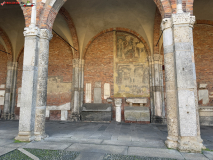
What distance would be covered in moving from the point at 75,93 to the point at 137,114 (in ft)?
11.9

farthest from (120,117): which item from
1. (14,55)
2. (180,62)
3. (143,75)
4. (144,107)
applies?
(14,55)

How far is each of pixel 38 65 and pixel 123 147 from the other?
10.3 ft

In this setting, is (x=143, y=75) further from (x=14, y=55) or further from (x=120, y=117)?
(x=14, y=55)

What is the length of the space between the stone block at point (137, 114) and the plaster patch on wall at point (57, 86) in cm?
372

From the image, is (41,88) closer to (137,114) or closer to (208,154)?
(208,154)

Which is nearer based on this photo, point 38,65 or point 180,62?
point 180,62

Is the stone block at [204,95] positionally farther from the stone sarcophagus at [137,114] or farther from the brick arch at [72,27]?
the brick arch at [72,27]

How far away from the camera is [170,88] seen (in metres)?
3.40

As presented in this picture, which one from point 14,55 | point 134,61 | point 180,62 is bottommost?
point 180,62

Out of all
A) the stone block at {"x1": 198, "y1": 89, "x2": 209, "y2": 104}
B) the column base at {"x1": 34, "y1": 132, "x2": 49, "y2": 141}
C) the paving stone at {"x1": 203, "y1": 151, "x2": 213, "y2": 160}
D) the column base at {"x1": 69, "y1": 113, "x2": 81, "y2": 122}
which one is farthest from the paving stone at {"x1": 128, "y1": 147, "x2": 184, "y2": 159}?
the stone block at {"x1": 198, "y1": 89, "x2": 209, "y2": 104}

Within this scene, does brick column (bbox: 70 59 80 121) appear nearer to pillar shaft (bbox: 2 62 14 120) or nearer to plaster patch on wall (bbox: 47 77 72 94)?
plaster patch on wall (bbox: 47 77 72 94)

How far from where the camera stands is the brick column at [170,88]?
3258 millimetres

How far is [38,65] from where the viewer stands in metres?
4.05

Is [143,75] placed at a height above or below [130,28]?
below
